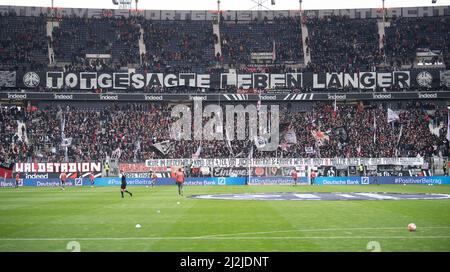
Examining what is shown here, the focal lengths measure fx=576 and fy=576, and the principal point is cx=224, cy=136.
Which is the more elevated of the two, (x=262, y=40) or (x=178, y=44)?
(x=262, y=40)

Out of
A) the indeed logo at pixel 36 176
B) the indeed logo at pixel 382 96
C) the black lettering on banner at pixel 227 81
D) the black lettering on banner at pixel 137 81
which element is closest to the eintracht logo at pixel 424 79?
the indeed logo at pixel 382 96

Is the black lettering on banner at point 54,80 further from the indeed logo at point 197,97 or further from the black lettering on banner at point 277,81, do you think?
the black lettering on banner at point 277,81

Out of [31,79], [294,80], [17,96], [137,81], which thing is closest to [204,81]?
[137,81]

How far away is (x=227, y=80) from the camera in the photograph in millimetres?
70625

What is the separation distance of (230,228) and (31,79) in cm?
5649

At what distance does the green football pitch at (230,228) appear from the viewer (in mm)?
14188

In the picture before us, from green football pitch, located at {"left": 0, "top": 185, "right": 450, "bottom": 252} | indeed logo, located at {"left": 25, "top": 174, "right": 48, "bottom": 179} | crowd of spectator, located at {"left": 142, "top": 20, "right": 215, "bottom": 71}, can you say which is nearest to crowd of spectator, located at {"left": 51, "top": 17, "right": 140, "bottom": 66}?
crowd of spectator, located at {"left": 142, "top": 20, "right": 215, "bottom": 71}

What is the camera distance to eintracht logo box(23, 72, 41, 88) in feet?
225

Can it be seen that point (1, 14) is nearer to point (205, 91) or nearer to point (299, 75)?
point (205, 91)

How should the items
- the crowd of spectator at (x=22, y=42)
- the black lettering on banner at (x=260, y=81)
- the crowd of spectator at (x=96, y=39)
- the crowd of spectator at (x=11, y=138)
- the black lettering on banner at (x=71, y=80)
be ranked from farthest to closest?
the crowd of spectator at (x=96, y=39) → the crowd of spectator at (x=22, y=42) → the black lettering on banner at (x=260, y=81) → the black lettering on banner at (x=71, y=80) → the crowd of spectator at (x=11, y=138)

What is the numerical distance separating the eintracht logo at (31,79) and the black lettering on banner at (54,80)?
4.22 feet

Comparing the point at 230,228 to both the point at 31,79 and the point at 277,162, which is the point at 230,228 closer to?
the point at 277,162
